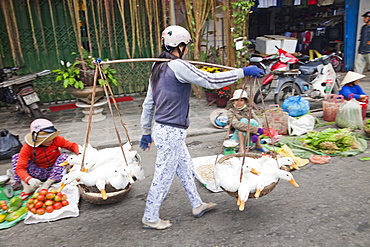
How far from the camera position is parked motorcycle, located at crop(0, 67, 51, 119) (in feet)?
19.6

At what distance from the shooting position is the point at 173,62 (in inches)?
92.1

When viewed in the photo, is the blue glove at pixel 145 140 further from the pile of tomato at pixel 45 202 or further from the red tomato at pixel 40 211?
the red tomato at pixel 40 211

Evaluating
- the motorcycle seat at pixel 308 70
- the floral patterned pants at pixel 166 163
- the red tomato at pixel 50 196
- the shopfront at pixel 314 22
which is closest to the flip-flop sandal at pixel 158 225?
the floral patterned pants at pixel 166 163

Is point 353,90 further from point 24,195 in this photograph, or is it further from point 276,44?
point 24,195

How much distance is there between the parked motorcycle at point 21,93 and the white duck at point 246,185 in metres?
4.90

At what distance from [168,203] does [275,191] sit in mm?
1167

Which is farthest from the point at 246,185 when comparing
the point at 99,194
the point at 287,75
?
the point at 287,75

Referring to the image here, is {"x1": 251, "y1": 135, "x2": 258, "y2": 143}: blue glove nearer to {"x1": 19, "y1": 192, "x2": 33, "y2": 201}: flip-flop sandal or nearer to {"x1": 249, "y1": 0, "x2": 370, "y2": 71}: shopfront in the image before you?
{"x1": 19, "y1": 192, "x2": 33, "y2": 201}: flip-flop sandal

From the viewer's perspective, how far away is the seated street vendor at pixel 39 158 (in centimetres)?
325

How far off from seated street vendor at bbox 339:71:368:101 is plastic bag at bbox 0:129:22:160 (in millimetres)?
5604

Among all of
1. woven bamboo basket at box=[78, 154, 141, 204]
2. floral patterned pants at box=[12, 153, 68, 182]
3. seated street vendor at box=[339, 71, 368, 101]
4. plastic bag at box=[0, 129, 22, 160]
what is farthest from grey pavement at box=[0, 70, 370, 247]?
seated street vendor at box=[339, 71, 368, 101]

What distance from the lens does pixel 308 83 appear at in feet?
21.0

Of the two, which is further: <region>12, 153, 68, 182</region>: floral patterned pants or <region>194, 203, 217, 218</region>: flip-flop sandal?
<region>12, 153, 68, 182</region>: floral patterned pants

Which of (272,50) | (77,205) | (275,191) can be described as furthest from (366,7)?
(77,205)
